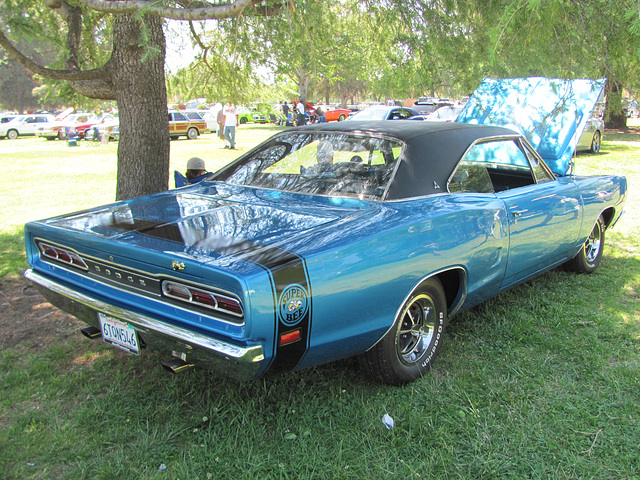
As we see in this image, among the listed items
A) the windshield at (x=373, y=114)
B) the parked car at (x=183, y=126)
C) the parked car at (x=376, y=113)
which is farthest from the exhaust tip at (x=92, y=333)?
the parked car at (x=183, y=126)

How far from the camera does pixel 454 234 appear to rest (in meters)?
2.94

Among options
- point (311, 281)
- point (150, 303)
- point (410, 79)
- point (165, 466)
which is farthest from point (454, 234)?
point (410, 79)

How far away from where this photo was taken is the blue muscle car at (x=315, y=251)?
86.8 inches

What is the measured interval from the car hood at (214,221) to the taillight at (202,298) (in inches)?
5.7

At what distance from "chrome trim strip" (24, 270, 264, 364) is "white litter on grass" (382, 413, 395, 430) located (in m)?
0.87

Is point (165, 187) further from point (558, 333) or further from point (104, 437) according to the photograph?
point (558, 333)

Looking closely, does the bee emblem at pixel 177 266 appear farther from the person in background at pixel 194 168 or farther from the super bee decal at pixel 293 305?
the person in background at pixel 194 168

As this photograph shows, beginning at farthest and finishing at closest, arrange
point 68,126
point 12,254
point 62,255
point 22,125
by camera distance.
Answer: point 22,125
point 68,126
point 12,254
point 62,255

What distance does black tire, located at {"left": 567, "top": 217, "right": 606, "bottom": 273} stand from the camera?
4.69 metres

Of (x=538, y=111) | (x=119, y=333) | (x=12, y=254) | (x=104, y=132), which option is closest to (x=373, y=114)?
(x=104, y=132)

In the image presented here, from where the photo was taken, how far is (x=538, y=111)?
268 inches

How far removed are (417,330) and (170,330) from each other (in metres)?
1.43

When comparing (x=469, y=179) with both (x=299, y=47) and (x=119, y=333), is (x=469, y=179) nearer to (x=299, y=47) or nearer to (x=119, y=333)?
(x=119, y=333)

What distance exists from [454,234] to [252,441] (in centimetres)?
152
